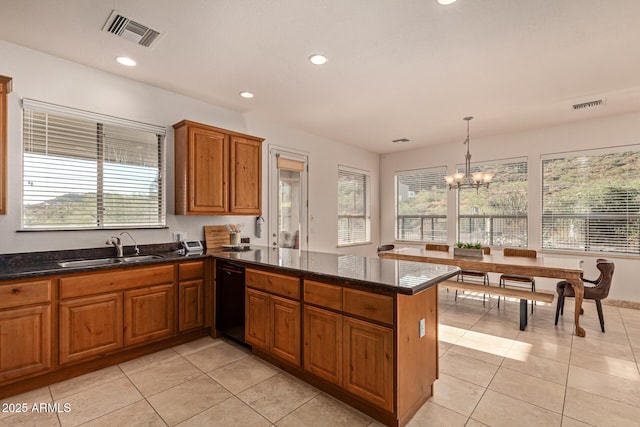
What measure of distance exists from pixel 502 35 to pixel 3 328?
4402mm

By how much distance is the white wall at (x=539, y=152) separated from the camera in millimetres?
4578

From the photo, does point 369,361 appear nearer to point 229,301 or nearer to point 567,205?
point 229,301

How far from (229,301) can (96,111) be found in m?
2.40

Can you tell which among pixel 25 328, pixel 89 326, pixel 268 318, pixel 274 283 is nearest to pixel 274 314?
pixel 268 318

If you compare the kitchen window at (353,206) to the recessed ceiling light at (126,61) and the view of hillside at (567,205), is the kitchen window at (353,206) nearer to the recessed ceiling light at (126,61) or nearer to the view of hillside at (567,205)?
the view of hillside at (567,205)

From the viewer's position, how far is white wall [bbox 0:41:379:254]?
8.96ft

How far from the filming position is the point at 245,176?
13.4 ft

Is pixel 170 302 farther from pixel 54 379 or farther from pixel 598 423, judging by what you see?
pixel 598 423

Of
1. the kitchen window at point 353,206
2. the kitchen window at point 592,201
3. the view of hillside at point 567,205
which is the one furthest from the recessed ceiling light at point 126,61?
the kitchen window at point 592,201

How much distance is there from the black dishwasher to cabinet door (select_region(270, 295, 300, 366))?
0.68 metres

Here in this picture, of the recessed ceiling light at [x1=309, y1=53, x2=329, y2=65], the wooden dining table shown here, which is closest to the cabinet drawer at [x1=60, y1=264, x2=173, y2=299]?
the recessed ceiling light at [x1=309, y1=53, x2=329, y2=65]

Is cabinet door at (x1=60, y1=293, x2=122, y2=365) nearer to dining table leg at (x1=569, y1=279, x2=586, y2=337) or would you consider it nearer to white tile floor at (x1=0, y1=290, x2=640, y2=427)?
white tile floor at (x1=0, y1=290, x2=640, y2=427)

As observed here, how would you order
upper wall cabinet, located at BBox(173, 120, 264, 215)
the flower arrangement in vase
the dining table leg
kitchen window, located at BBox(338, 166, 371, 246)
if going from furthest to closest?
kitchen window, located at BBox(338, 166, 371, 246), the flower arrangement in vase, upper wall cabinet, located at BBox(173, 120, 264, 215), the dining table leg

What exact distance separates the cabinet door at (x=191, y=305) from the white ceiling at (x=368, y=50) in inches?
87.8
